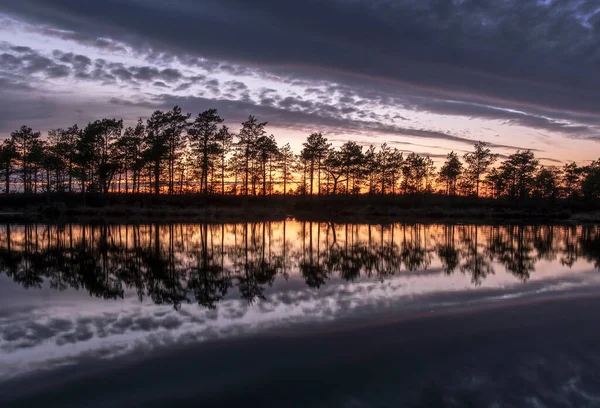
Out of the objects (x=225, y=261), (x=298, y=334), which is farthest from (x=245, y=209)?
(x=298, y=334)

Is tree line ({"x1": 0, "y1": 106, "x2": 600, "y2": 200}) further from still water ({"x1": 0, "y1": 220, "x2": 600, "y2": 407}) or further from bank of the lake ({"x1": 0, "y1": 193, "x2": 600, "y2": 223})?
still water ({"x1": 0, "y1": 220, "x2": 600, "y2": 407})

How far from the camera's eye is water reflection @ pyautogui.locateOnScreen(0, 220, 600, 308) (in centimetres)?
1123

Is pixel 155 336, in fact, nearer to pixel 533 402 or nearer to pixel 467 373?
pixel 467 373

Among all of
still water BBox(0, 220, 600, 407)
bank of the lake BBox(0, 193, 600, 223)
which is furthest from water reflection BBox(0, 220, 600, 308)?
bank of the lake BBox(0, 193, 600, 223)

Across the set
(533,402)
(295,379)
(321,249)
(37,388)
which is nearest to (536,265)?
(321,249)

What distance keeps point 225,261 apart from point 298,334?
28.8 feet

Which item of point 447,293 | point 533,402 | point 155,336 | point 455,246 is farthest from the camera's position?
point 455,246

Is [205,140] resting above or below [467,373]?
above

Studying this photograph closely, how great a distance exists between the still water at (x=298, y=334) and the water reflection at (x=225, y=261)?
0.14 meters

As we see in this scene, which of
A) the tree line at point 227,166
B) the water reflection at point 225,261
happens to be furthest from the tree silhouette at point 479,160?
the water reflection at point 225,261

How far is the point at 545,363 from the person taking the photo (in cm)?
592

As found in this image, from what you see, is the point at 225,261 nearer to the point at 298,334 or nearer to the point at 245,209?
the point at 298,334

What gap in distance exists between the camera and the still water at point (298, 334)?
5.11 m

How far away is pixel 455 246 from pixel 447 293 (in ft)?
38.0
